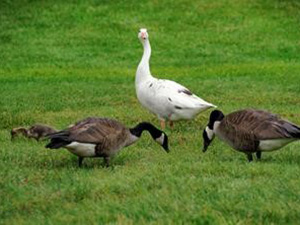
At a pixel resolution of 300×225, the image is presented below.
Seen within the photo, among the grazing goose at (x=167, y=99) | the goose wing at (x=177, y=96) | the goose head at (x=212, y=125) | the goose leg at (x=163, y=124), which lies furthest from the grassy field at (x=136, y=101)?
the goose wing at (x=177, y=96)

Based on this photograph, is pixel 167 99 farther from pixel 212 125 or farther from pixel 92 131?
pixel 92 131

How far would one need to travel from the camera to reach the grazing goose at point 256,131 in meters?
10.8

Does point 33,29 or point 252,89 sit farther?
point 33,29

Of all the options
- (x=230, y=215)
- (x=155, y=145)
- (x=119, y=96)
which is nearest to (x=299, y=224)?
(x=230, y=215)

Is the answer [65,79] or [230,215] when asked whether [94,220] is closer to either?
[230,215]

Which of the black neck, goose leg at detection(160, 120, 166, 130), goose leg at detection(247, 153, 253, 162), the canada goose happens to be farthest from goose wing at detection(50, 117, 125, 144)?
goose leg at detection(160, 120, 166, 130)

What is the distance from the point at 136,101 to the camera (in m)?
20.5

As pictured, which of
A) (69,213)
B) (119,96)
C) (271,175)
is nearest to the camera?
(69,213)

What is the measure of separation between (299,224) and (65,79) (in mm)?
19138

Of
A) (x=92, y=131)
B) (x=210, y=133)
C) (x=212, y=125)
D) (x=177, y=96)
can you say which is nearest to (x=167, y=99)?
(x=177, y=96)

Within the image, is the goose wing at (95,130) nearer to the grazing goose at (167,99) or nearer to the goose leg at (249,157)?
the goose leg at (249,157)

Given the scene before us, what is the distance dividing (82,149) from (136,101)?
9.76 meters

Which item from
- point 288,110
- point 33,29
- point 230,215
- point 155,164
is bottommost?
point 33,29

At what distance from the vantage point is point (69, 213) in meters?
8.39
